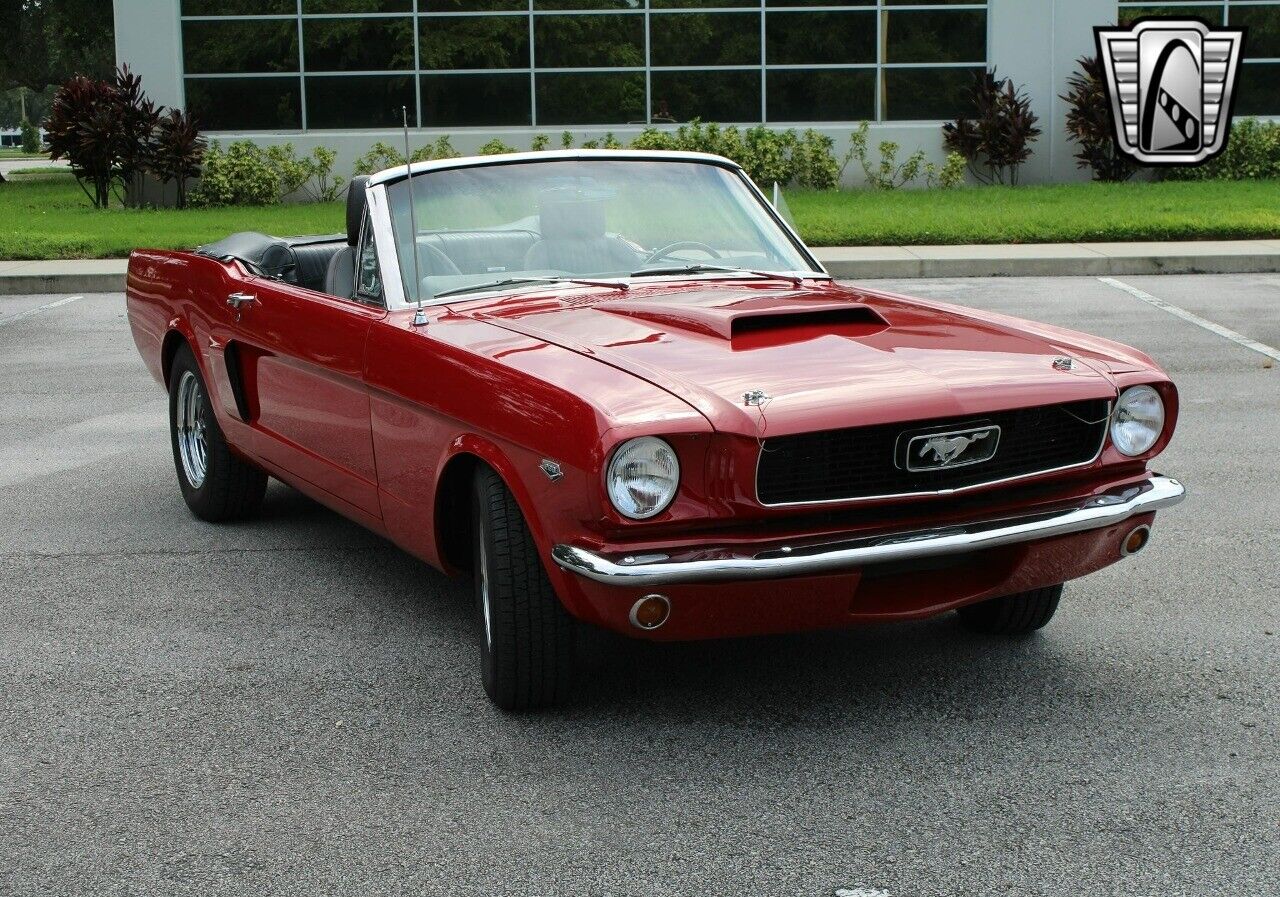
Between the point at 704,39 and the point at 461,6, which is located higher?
the point at 461,6


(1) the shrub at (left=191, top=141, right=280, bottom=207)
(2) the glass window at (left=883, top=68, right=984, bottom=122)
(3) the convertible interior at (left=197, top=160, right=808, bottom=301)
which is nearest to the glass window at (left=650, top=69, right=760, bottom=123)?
(2) the glass window at (left=883, top=68, right=984, bottom=122)

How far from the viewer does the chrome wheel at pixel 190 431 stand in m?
6.92

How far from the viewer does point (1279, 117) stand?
86.9ft

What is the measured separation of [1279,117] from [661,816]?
25.7 meters

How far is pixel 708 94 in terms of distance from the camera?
26031 millimetres

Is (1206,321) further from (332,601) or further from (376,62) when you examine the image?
(376,62)

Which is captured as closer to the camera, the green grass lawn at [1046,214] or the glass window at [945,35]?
the green grass lawn at [1046,214]

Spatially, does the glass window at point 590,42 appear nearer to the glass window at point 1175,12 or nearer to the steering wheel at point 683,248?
the glass window at point 1175,12

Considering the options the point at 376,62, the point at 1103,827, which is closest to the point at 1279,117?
the point at 376,62

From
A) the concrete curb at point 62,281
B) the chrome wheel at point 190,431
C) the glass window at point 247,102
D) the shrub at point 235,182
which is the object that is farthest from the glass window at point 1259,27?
the chrome wheel at point 190,431

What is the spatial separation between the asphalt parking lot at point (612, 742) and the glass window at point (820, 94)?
20.2 m

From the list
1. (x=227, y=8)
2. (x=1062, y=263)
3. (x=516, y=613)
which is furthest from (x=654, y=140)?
(x=516, y=613)

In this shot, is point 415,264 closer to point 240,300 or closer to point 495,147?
point 240,300

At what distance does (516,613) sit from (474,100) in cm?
2255
